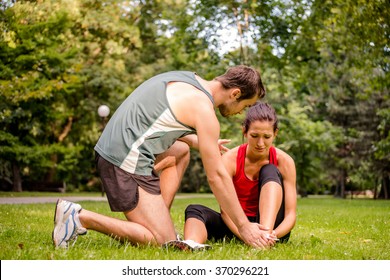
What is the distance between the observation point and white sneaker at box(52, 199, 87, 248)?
422 centimetres

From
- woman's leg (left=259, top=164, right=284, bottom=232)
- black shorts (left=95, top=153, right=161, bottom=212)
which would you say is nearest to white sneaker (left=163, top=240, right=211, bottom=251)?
black shorts (left=95, top=153, right=161, bottom=212)

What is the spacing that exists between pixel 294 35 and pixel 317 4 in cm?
125

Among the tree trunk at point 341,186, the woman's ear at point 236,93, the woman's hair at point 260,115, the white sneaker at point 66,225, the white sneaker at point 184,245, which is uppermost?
the woman's ear at point 236,93

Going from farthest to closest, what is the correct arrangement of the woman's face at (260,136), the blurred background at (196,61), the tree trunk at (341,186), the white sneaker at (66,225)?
the tree trunk at (341,186)
the blurred background at (196,61)
the woman's face at (260,136)
the white sneaker at (66,225)

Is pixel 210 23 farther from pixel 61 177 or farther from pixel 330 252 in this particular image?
pixel 61 177

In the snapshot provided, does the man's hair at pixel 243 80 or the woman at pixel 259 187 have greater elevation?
the man's hair at pixel 243 80

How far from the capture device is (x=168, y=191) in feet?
16.6

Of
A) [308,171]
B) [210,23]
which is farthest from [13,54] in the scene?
[308,171]

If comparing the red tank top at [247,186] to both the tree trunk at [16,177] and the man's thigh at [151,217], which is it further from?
the tree trunk at [16,177]

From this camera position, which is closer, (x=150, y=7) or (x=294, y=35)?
(x=294, y=35)

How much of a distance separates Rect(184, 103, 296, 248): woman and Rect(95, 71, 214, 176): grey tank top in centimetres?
74

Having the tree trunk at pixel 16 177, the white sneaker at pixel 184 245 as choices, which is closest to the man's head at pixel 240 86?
the white sneaker at pixel 184 245

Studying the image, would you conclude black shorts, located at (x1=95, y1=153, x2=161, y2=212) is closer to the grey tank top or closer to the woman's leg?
the grey tank top

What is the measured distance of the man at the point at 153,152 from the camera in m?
4.23
